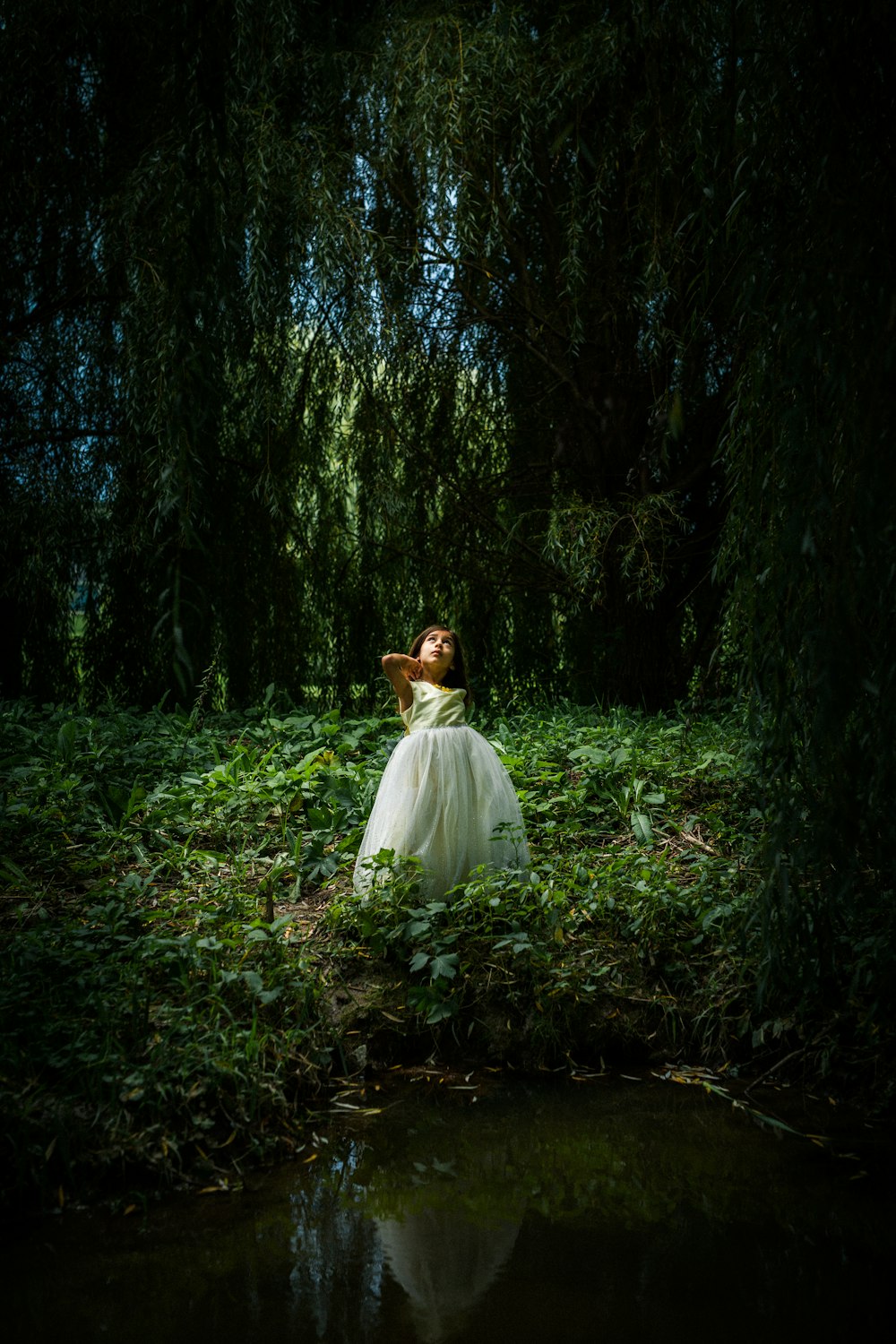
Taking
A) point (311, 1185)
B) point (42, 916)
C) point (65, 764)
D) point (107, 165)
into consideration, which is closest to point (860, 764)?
point (311, 1185)

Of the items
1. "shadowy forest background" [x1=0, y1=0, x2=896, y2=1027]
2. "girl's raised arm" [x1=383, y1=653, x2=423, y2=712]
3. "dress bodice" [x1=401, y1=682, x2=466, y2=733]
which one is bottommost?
"dress bodice" [x1=401, y1=682, x2=466, y2=733]

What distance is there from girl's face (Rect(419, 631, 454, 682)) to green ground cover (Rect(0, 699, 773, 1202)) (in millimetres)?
707

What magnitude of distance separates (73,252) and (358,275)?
1399mm

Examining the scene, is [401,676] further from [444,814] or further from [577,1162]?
[577,1162]

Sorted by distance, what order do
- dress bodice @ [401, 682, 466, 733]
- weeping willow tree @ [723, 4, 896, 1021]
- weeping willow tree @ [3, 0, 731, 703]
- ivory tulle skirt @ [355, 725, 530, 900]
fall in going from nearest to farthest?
weeping willow tree @ [723, 4, 896, 1021]
ivory tulle skirt @ [355, 725, 530, 900]
dress bodice @ [401, 682, 466, 733]
weeping willow tree @ [3, 0, 731, 703]

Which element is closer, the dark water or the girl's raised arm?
the dark water

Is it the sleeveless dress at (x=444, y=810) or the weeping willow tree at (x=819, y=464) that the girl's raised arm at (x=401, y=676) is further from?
the weeping willow tree at (x=819, y=464)

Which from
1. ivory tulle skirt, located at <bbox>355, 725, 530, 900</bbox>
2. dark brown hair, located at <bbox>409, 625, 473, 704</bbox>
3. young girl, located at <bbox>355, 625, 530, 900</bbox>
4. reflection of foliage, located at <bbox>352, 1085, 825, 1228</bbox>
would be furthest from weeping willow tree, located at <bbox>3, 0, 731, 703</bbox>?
reflection of foliage, located at <bbox>352, 1085, 825, 1228</bbox>

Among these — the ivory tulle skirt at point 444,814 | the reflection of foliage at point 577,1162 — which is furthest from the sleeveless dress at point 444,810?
the reflection of foliage at point 577,1162

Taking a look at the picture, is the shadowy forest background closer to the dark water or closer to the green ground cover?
the green ground cover

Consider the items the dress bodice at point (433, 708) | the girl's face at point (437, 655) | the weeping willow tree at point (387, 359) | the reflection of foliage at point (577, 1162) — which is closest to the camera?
the reflection of foliage at point (577, 1162)

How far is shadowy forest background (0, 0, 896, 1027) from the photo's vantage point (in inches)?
90.4

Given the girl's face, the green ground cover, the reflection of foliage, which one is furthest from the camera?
the girl's face

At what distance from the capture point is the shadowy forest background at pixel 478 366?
229 centimetres
